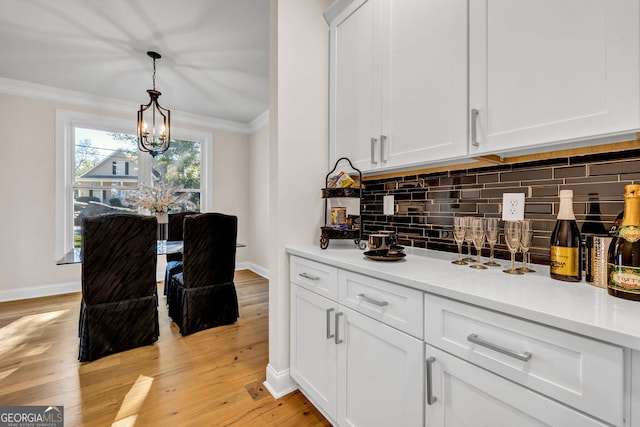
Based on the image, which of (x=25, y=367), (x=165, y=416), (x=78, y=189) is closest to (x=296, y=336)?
(x=165, y=416)

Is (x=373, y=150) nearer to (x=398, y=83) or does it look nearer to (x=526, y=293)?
(x=398, y=83)

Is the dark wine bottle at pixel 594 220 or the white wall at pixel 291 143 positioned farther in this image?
the white wall at pixel 291 143

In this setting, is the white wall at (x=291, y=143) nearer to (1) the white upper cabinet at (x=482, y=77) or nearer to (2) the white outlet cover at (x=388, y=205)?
(1) the white upper cabinet at (x=482, y=77)

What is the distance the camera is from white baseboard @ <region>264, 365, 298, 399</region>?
5.77 feet

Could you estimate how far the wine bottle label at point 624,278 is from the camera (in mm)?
771

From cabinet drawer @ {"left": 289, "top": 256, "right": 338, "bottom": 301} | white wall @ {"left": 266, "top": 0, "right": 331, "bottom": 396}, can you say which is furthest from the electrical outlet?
white wall @ {"left": 266, "top": 0, "right": 331, "bottom": 396}

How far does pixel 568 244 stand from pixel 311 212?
1.29 metres

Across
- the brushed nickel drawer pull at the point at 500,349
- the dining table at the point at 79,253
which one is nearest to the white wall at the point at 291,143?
the brushed nickel drawer pull at the point at 500,349

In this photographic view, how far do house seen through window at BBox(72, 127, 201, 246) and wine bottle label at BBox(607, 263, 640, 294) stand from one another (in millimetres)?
4031

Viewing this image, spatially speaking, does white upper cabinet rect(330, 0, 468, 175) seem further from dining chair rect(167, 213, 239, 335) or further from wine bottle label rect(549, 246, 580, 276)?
dining chair rect(167, 213, 239, 335)

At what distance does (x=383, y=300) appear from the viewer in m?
1.13

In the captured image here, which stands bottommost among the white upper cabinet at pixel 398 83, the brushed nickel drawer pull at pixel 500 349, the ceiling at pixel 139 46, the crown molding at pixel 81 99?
the brushed nickel drawer pull at pixel 500 349

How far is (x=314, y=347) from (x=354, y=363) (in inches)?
13.1

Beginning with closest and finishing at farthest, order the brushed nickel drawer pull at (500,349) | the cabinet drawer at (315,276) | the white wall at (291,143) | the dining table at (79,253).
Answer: the brushed nickel drawer pull at (500,349)
the cabinet drawer at (315,276)
the white wall at (291,143)
the dining table at (79,253)
